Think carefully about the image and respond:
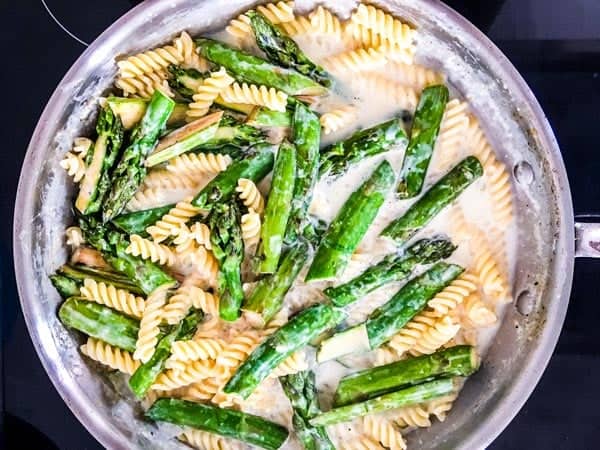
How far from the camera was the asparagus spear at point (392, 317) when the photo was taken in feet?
6.27

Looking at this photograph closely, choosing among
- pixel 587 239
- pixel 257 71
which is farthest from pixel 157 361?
pixel 587 239

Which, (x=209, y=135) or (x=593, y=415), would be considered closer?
(x=209, y=135)

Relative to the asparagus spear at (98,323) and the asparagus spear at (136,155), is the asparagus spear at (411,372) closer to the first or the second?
the asparagus spear at (98,323)

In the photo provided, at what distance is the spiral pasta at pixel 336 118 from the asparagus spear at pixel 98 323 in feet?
1.73

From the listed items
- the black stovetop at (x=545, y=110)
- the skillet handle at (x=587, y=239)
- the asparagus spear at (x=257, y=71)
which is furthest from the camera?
the black stovetop at (x=545, y=110)

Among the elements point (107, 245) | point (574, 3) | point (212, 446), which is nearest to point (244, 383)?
point (212, 446)

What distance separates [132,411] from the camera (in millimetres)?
1965

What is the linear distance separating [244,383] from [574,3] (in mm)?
1014

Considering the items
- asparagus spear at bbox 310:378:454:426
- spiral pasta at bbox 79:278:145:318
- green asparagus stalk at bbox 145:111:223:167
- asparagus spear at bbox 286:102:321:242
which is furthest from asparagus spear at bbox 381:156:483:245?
spiral pasta at bbox 79:278:145:318

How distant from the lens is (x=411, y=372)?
75.1 inches

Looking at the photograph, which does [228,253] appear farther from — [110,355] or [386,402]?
[386,402]

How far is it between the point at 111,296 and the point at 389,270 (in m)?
0.54

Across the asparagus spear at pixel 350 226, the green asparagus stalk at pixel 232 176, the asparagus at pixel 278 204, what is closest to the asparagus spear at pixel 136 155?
the green asparagus stalk at pixel 232 176

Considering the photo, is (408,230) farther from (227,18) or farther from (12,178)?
(12,178)
